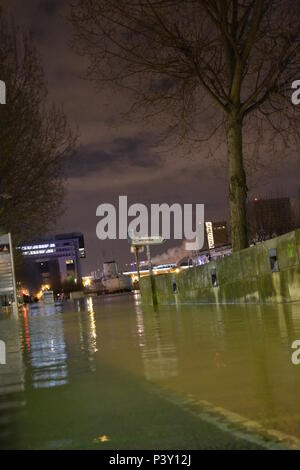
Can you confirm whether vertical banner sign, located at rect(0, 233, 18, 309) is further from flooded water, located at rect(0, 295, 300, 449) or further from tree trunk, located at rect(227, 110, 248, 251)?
flooded water, located at rect(0, 295, 300, 449)

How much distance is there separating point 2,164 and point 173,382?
68.5ft

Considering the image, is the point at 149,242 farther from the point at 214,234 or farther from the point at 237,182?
the point at 214,234

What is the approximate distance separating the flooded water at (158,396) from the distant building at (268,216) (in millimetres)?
66431

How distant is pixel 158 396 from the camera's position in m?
3.51

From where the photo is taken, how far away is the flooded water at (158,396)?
8.55 ft

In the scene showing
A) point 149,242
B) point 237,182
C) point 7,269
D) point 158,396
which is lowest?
point 158,396

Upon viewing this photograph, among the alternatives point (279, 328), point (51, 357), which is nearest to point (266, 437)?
point (51, 357)

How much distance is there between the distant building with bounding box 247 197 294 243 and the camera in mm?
72000

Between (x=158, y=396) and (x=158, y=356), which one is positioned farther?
(x=158, y=356)

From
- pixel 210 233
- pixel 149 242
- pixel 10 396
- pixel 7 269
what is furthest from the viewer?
pixel 210 233

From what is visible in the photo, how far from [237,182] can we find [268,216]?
5820 centimetres

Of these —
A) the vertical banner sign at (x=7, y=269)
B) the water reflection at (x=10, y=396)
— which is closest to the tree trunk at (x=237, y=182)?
the water reflection at (x=10, y=396)

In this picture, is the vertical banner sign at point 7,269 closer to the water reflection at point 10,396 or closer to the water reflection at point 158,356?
the water reflection at point 158,356

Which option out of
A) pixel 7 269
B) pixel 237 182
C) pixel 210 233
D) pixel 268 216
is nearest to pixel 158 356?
pixel 237 182
